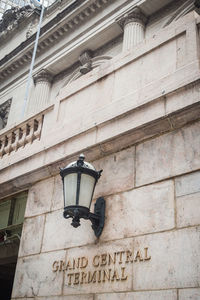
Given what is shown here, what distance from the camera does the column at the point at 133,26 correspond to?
19141 mm

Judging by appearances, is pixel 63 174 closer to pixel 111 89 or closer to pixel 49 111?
pixel 111 89

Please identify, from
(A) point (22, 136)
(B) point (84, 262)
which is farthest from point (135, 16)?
(B) point (84, 262)

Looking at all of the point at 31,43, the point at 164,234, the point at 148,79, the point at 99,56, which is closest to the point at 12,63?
the point at 31,43

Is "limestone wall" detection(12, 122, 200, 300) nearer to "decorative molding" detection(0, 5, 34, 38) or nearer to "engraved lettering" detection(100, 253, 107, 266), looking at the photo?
"engraved lettering" detection(100, 253, 107, 266)

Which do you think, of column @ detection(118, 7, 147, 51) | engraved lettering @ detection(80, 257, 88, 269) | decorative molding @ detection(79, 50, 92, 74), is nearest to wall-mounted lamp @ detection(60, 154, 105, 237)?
engraved lettering @ detection(80, 257, 88, 269)

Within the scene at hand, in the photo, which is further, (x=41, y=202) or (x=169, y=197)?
(x=41, y=202)

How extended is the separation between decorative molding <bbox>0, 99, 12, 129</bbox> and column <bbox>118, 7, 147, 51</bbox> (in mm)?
11443

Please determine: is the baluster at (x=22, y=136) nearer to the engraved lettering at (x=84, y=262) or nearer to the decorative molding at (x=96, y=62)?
the engraved lettering at (x=84, y=262)

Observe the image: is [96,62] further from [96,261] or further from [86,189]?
[96,261]

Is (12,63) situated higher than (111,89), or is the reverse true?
(12,63)

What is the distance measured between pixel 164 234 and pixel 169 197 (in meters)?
0.46

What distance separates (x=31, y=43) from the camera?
25.7m

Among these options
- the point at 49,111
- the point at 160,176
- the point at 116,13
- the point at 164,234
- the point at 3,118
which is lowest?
the point at 164,234

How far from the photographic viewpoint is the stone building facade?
4.41 metres
